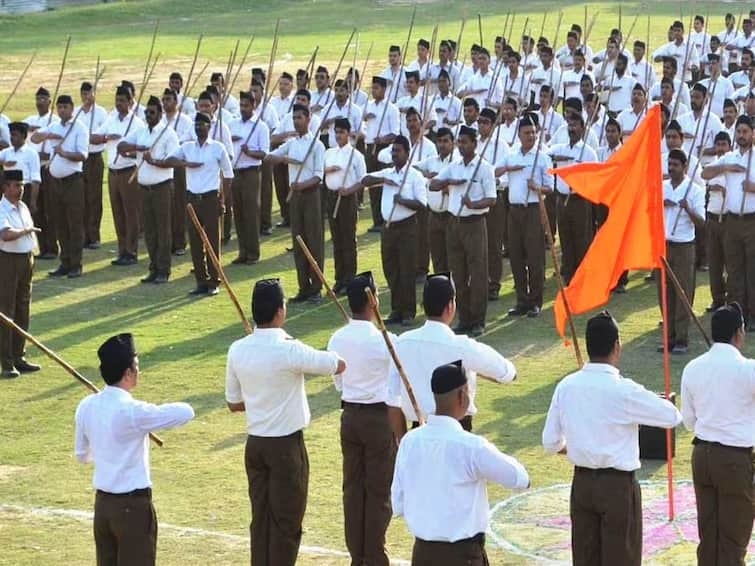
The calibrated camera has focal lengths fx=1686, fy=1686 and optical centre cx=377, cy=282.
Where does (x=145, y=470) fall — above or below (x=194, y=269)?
above

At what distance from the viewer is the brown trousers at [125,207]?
67.9 feet

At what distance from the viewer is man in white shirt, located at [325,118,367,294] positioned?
18.7 metres

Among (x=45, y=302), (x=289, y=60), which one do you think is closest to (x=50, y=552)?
(x=45, y=302)

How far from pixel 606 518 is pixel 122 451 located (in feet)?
8.74

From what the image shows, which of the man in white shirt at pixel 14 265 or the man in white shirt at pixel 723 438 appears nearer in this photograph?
the man in white shirt at pixel 723 438

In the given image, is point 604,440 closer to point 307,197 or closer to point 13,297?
point 13,297

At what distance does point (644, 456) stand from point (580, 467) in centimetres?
381

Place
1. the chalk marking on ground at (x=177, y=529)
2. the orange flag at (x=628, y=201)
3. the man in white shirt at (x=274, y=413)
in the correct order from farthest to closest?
the orange flag at (x=628, y=201), the chalk marking on ground at (x=177, y=529), the man in white shirt at (x=274, y=413)

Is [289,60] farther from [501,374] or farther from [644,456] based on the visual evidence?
[501,374]

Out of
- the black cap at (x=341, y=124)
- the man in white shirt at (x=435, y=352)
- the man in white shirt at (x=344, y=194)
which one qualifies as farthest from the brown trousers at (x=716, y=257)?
the man in white shirt at (x=435, y=352)

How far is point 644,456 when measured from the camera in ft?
42.2

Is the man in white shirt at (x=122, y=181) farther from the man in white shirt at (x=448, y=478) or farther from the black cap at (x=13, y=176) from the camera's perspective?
the man in white shirt at (x=448, y=478)

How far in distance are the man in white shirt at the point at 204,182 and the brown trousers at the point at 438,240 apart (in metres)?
2.69

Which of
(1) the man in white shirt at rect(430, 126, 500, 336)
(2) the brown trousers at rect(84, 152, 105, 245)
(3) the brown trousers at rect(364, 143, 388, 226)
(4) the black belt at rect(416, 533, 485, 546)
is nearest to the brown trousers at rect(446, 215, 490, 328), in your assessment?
(1) the man in white shirt at rect(430, 126, 500, 336)
